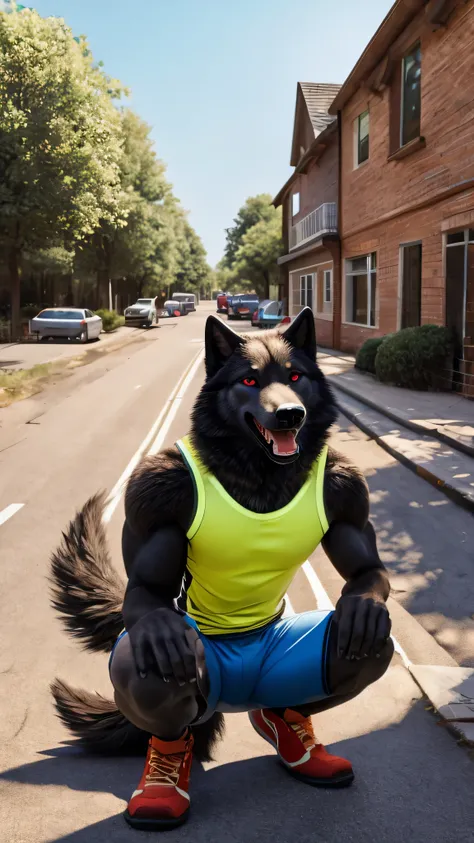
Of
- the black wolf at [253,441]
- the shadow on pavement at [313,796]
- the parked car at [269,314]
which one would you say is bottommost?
the shadow on pavement at [313,796]

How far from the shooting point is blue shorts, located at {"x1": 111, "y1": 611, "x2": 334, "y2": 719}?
7.86 ft

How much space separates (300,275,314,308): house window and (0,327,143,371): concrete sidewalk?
26.9ft

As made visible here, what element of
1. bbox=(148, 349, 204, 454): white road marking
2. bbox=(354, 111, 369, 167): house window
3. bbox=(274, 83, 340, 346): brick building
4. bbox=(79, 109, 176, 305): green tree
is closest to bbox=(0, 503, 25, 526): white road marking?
bbox=(148, 349, 204, 454): white road marking

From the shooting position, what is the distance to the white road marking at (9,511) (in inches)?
285

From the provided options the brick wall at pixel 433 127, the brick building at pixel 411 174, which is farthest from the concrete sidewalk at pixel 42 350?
the brick wall at pixel 433 127

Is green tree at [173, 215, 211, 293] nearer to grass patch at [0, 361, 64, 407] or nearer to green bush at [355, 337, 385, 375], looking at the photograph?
grass patch at [0, 361, 64, 407]

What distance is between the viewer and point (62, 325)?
99.0ft

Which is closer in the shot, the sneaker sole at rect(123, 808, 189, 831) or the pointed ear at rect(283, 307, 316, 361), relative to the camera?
the sneaker sole at rect(123, 808, 189, 831)

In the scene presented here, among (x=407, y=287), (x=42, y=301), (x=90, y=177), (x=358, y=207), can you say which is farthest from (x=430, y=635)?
(x=42, y=301)

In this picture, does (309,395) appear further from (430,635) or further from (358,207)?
(358,207)

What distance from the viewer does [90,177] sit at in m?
24.4

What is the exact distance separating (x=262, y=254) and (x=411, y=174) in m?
39.3

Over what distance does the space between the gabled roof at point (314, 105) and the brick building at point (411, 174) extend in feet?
25.6

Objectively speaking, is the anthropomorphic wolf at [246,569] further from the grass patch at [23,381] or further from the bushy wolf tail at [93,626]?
the grass patch at [23,381]
